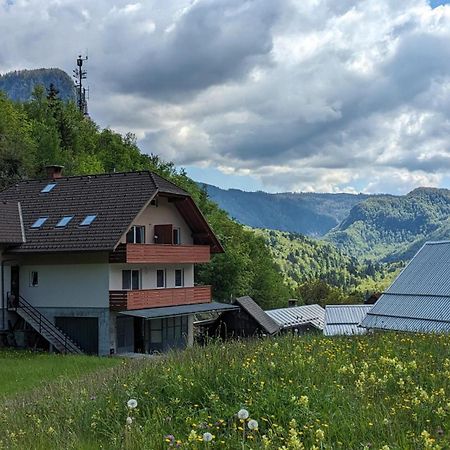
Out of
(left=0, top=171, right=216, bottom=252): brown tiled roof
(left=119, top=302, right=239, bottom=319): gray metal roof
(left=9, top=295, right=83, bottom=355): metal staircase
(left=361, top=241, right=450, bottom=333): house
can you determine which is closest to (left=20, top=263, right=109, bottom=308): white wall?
(left=9, top=295, right=83, bottom=355): metal staircase

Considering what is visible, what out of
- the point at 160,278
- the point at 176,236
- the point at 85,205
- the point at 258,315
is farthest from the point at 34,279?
the point at 258,315

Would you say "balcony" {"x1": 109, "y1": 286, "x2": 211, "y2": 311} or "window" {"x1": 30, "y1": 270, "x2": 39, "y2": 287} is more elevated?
"window" {"x1": 30, "y1": 270, "x2": 39, "y2": 287}

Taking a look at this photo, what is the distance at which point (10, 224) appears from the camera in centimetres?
3984

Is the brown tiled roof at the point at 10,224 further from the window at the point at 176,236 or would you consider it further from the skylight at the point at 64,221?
the window at the point at 176,236

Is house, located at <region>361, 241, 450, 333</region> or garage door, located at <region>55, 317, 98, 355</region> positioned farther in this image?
garage door, located at <region>55, 317, 98, 355</region>

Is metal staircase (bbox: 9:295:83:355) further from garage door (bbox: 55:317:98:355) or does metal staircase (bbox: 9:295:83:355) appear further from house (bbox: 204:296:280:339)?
house (bbox: 204:296:280:339)

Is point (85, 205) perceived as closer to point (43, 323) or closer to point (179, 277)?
point (43, 323)

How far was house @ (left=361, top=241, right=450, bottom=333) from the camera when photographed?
100 feet

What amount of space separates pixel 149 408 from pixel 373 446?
3.17 m

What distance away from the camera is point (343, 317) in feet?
158

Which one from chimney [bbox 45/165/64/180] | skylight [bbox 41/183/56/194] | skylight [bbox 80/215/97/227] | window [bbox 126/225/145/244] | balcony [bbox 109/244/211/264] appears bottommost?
balcony [bbox 109/244/211/264]

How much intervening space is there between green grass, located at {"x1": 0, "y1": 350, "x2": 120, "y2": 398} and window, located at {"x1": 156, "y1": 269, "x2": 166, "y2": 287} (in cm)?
899

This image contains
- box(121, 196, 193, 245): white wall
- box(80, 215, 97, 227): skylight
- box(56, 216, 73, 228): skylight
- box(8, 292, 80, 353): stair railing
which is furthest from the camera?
box(121, 196, 193, 245): white wall

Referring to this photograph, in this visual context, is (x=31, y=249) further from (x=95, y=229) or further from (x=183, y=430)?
(x=183, y=430)
